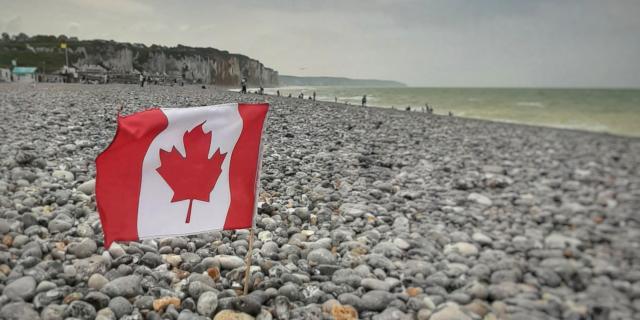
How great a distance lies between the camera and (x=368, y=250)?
3.45 meters

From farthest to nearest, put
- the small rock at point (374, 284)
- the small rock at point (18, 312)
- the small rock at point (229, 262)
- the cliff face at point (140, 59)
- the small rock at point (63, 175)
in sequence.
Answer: the cliff face at point (140, 59) → the small rock at point (63, 175) → the small rock at point (229, 262) → the small rock at point (374, 284) → the small rock at point (18, 312)

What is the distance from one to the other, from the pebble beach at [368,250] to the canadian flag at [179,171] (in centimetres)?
49

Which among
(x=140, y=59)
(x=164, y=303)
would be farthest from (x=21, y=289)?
(x=140, y=59)

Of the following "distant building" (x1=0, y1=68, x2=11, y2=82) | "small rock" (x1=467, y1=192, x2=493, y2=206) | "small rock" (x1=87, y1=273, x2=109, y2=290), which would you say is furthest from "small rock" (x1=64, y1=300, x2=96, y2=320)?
"distant building" (x1=0, y1=68, x2=11, y2=82)

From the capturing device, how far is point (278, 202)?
4566mm

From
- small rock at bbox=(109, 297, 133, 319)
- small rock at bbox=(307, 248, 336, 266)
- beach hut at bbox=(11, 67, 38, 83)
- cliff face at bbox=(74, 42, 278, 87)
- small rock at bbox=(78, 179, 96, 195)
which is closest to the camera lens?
small rock at bbox=(109, 297, 133, 319)

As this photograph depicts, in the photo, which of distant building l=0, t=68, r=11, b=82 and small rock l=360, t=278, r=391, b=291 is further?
distant building l=0, t=68, r=11, b=82

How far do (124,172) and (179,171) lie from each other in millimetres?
305

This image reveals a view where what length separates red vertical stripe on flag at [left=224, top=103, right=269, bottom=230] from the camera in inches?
102

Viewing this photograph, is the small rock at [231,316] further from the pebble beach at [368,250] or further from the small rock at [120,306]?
the small rock at [120,306]

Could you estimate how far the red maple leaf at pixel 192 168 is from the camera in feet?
8.02

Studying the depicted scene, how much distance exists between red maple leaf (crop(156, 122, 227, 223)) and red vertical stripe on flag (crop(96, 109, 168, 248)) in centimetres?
14

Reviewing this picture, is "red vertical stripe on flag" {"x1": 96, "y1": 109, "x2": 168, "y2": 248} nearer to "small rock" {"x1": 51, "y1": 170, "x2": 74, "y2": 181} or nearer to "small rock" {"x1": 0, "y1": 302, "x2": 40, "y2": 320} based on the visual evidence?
"small rock" {"x1": 0, "y1": 302, "x2": 40, "y2": 320}

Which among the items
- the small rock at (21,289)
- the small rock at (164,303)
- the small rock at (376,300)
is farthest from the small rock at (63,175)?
the small rock at (376,300)
